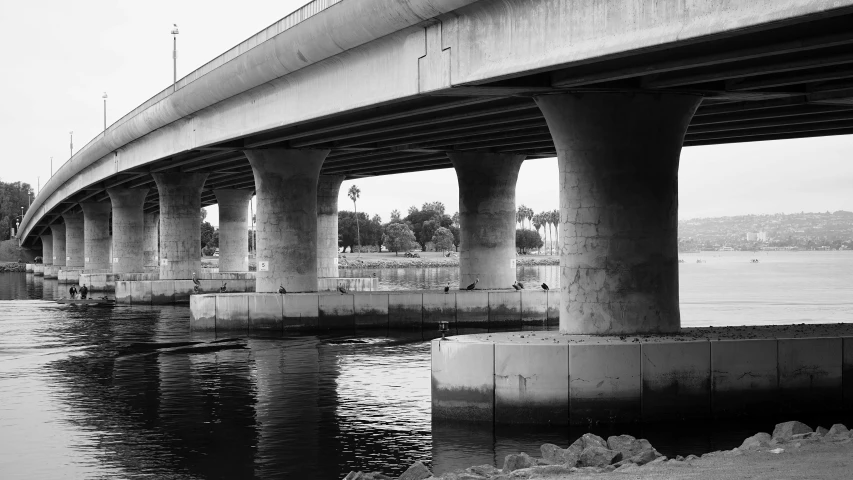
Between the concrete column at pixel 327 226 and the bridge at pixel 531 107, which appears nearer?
the bridge at pixel 531 107

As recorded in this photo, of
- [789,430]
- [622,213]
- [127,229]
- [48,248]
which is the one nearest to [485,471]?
[789,430]

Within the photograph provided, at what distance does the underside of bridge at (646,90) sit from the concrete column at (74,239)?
63.3 metres

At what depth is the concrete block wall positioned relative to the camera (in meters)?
22.0

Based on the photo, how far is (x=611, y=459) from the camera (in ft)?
54.4

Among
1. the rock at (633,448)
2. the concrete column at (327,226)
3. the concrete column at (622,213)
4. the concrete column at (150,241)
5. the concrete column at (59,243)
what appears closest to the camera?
the rock at (633,448)

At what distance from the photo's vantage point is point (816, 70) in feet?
77.6

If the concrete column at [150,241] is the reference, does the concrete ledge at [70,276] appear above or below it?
below

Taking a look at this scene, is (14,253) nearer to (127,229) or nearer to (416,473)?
(127,229)

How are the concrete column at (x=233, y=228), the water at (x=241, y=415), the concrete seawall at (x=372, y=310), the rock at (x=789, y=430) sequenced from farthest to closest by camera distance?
the concrete column at (x=233, y=228)
the concrete seawall at (x=372, y=310)
the water at (x=241, y=415)
the rock at (x=789, y=430)

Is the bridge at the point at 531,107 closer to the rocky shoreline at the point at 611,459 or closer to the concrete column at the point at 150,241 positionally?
the rocky shoreline at the point at 611,459

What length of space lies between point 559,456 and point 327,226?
5510 centimetres

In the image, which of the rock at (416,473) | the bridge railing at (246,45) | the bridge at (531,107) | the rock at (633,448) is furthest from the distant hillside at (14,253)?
the rock at (416,473)

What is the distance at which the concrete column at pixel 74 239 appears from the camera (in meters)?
122

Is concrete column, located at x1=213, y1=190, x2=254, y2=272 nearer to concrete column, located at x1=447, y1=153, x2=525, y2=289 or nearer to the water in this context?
concrete column, located at x1=447, y1=153, x2=525, y2=289
